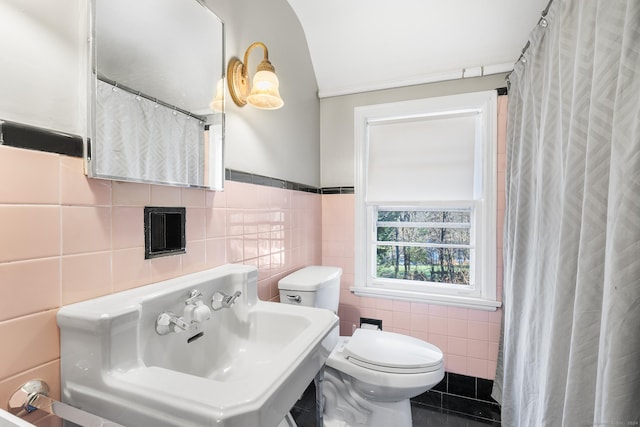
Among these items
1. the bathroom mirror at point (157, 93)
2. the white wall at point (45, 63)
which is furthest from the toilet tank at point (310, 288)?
the white wall at point (45, 63)

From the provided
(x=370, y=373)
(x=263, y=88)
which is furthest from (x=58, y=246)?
(x=370, y=373)

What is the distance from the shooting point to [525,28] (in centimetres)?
161

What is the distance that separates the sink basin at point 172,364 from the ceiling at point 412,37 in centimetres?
167

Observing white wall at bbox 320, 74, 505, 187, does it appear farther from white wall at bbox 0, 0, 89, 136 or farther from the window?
white wall at bbox 0, 0, 89, 136

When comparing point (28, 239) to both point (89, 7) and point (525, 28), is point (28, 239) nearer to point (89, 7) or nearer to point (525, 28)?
point (89, 7)

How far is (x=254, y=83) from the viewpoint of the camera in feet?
4.07

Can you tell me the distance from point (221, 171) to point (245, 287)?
1.51 feet

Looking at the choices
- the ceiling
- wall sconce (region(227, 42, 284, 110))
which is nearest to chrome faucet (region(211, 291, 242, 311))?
wall sconce (region(227, 42, 284, 110))

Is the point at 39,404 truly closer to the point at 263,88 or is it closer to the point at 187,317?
the point at 187,317

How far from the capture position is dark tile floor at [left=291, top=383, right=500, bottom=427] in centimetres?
160

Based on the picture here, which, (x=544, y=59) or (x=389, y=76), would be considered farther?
(x=389, y=76)

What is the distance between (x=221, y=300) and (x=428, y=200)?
149cm

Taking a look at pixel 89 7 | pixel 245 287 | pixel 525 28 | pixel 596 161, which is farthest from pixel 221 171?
pixel 525 28

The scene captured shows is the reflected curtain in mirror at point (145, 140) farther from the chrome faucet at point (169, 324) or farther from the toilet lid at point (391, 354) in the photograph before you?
the toilet lid at point (391, 354)
